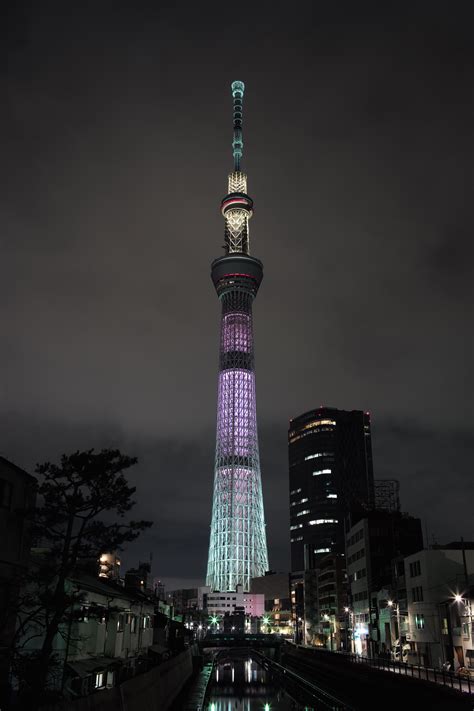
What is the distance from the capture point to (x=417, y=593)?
56.3 m

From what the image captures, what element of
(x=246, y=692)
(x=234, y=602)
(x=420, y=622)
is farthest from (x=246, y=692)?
(x=234, y=602)

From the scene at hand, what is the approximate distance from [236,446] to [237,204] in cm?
6804

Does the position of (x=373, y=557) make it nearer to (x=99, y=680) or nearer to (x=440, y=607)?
(x=440, y=607)

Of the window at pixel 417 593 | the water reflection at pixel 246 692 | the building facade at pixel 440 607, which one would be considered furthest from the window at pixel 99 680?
the window at pixel 417 593

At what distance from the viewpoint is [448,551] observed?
182 ft

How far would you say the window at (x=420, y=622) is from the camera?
5372 centimetres

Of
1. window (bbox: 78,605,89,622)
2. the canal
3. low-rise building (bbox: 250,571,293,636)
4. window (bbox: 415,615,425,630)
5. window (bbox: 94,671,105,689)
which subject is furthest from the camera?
low-rise building (bbox: 250,571,293,636)

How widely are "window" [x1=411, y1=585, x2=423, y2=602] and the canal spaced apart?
13.5 m

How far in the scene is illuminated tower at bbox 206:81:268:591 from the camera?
504 feet

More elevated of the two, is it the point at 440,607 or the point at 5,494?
the point at 5,494

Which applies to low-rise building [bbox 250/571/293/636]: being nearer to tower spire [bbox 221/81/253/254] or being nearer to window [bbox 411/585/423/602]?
tower spire [bbox 221/81/253/254]

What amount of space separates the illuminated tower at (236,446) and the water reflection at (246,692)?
6868 cm

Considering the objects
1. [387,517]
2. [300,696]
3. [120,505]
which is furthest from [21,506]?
[387,517]

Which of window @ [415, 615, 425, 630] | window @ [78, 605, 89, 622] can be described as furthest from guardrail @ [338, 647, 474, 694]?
window @ [78, 605, 89, 622]
